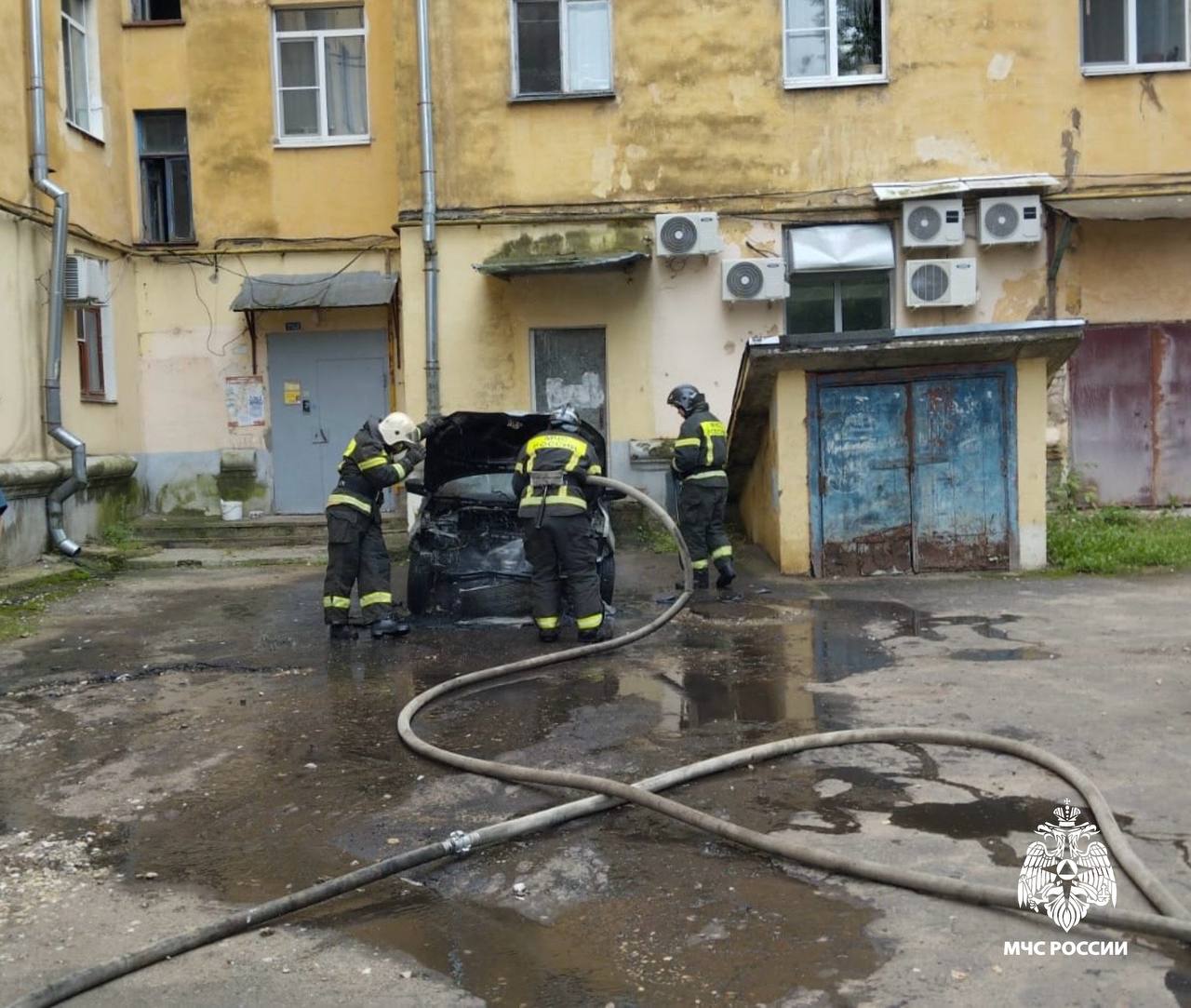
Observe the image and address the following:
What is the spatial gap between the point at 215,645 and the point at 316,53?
9.29 m

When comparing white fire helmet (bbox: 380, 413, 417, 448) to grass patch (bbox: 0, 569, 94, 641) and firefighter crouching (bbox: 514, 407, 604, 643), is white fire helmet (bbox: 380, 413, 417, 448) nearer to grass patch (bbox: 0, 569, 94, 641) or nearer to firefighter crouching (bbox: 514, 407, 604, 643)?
firefighter crouching (bbox: 514, 407, 604, 643)

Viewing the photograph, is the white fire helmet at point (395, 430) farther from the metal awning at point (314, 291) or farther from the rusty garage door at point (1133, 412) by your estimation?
the rusty garage door at point (1133, 412)

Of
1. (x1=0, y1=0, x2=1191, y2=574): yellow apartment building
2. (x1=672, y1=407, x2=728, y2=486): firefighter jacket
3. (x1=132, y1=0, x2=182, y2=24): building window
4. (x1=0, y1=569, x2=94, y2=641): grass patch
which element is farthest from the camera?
(x1=132, y1=0, x2=182, y2=24): building window

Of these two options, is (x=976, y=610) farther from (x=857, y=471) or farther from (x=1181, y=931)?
(x=1181, y=931)

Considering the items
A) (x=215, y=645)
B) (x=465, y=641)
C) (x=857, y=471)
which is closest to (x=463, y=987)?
(x=465, y=641)

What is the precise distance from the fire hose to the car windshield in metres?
3.20

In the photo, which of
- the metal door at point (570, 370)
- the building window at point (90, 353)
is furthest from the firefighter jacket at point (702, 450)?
the building window at point (90, 353)

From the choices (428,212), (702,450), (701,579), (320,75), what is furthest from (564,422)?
(320,75)

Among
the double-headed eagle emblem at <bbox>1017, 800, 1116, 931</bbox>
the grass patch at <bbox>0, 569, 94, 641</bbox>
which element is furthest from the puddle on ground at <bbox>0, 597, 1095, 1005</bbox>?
the grass patch at <bbox>0, 569, 94, 641</bbox>

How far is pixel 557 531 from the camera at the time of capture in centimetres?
828

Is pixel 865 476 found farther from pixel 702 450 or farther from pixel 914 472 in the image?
pixel 702 450

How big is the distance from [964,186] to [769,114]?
2298mm

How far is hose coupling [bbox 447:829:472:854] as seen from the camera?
4.27 meters

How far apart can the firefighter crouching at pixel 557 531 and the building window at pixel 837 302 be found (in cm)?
651
